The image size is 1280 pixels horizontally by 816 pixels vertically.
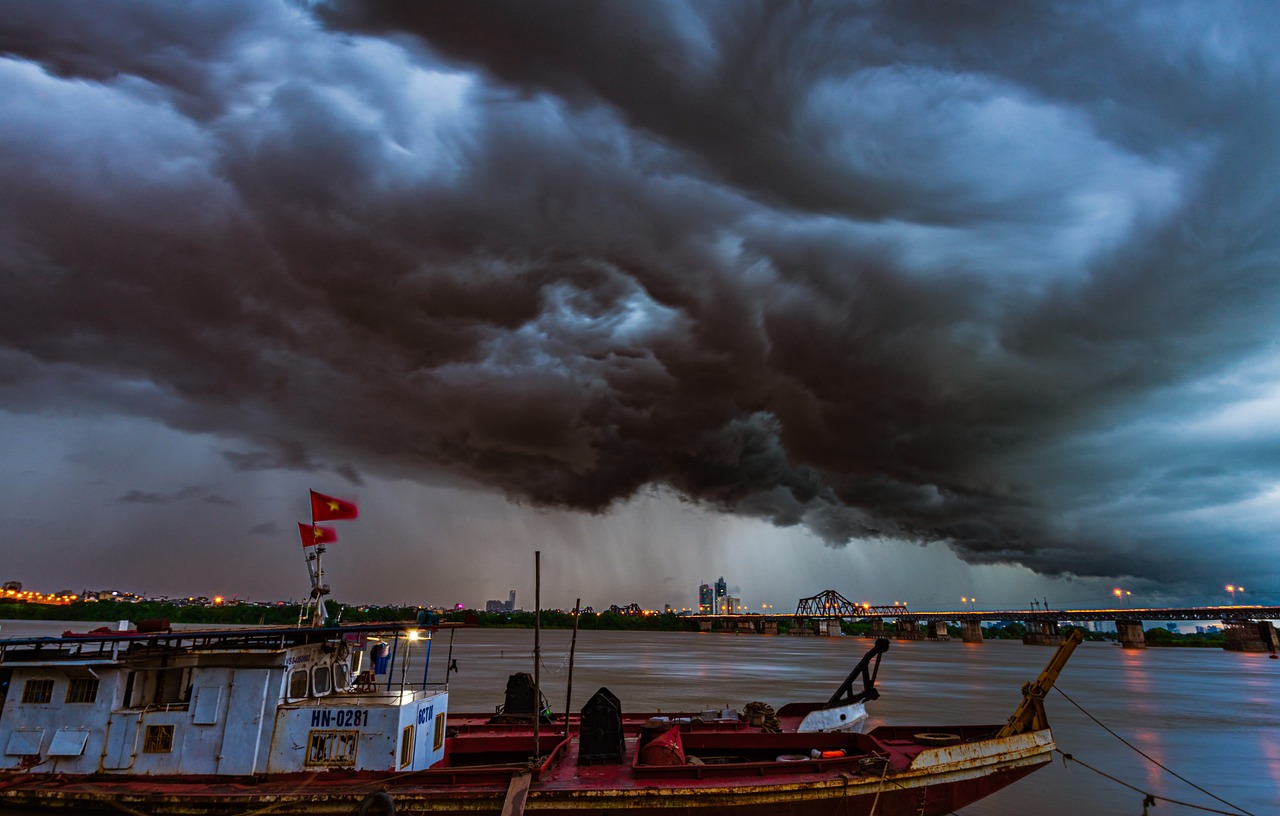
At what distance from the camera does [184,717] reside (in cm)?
1495

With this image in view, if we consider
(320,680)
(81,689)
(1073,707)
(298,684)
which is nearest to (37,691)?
(81,689)

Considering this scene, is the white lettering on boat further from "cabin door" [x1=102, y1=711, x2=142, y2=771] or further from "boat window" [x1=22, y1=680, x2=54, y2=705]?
"boat window" [x1=22, y1=680, x2=54, y2=705]

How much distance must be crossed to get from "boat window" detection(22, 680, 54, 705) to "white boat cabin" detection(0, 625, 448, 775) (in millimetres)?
24

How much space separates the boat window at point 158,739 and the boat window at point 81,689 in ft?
5.67


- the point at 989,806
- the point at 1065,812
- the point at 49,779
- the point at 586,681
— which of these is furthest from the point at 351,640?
the point at 586,681

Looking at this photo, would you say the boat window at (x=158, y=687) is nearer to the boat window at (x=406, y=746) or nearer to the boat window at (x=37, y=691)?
the boat window at (x=37, y=691)

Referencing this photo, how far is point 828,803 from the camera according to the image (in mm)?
14742

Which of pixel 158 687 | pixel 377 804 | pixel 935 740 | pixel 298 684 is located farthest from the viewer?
pixel 935 740

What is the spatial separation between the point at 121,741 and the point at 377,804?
6.75 metres

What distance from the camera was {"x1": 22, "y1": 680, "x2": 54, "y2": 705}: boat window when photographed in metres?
15.2

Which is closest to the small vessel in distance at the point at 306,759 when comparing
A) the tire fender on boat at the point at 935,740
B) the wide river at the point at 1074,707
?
the tire fender on boat at the point at 935,740

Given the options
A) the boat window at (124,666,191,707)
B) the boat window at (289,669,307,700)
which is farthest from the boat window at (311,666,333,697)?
the boat window at (124,666,191,707)

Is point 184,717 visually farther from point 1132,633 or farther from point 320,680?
point 1132,633

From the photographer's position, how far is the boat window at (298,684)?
15.6 m
